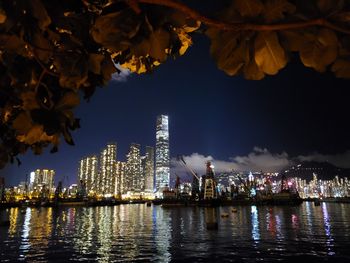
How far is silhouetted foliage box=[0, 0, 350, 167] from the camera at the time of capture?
211cm

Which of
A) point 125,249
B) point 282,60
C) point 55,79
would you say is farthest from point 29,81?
point 125,249

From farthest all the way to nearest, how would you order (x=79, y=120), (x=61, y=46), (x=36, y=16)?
(x=79, y=120), (x=61, y=46), (x=36, y=16)

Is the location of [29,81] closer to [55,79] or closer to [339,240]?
[55,79]

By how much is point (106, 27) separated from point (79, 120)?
1.48 metres

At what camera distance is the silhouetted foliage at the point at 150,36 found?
2.11 metres

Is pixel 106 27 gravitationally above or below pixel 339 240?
above

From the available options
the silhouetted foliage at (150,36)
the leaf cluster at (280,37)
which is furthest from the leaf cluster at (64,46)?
the leaf cluster at (280,37)

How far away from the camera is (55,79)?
3076 mm

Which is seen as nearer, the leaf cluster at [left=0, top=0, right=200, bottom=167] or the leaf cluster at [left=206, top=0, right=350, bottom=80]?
the leaf cluster at [left=206, top=0, right=350, bottom=80]

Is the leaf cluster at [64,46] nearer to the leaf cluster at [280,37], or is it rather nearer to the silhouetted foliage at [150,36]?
the silhouetted foliage at [150,36]

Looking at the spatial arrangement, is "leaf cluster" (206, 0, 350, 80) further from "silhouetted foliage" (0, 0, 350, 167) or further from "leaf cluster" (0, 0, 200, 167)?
"leaf cluster" (0, 0, 200, 167)

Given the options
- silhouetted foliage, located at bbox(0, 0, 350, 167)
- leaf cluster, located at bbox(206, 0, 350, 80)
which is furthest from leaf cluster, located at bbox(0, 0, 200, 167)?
leaf cluster, located at bbox(206, 0, 350, 80)

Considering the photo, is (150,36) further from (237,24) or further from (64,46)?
(64,46)

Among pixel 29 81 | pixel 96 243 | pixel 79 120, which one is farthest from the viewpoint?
pixel 96 243
